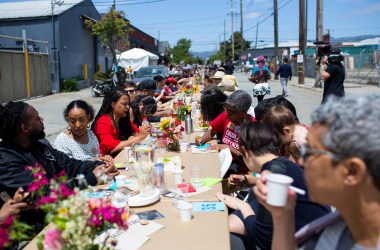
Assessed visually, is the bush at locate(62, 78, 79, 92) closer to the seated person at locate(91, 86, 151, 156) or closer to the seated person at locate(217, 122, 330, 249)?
the seated person at locate(91, 86, 151, 156)

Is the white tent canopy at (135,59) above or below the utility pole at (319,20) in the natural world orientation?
below

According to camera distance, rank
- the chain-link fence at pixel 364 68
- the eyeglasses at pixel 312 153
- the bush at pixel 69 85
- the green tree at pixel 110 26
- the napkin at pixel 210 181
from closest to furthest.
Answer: the eyeglasses at pixel 312 153 → the napkin at pixel 210 181 → the bush at pixel 69 85 → the chain-link fence at pixel 364 68 → the green tree at pixel 110 26

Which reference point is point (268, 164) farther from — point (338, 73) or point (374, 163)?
point (338, 73)

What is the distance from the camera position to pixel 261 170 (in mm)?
2414

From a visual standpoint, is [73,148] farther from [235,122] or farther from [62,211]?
[62,211]

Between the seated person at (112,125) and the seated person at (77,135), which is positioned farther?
the seated person at (112,125)

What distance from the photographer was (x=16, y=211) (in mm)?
2539

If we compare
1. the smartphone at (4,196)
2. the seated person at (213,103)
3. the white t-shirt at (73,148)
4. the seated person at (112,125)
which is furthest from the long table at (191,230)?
the seated person at (213,103)

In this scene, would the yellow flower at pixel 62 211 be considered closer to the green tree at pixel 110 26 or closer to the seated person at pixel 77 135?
the seated person at pixel 77 135

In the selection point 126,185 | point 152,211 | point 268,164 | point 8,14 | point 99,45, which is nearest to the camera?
point 268,164

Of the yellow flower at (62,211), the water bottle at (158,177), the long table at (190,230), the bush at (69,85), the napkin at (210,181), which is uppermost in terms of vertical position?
the bush at (69,85)

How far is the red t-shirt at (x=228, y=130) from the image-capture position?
4.44 metres

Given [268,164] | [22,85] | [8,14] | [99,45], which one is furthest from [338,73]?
[99,45]

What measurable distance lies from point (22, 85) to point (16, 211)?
1628cm
